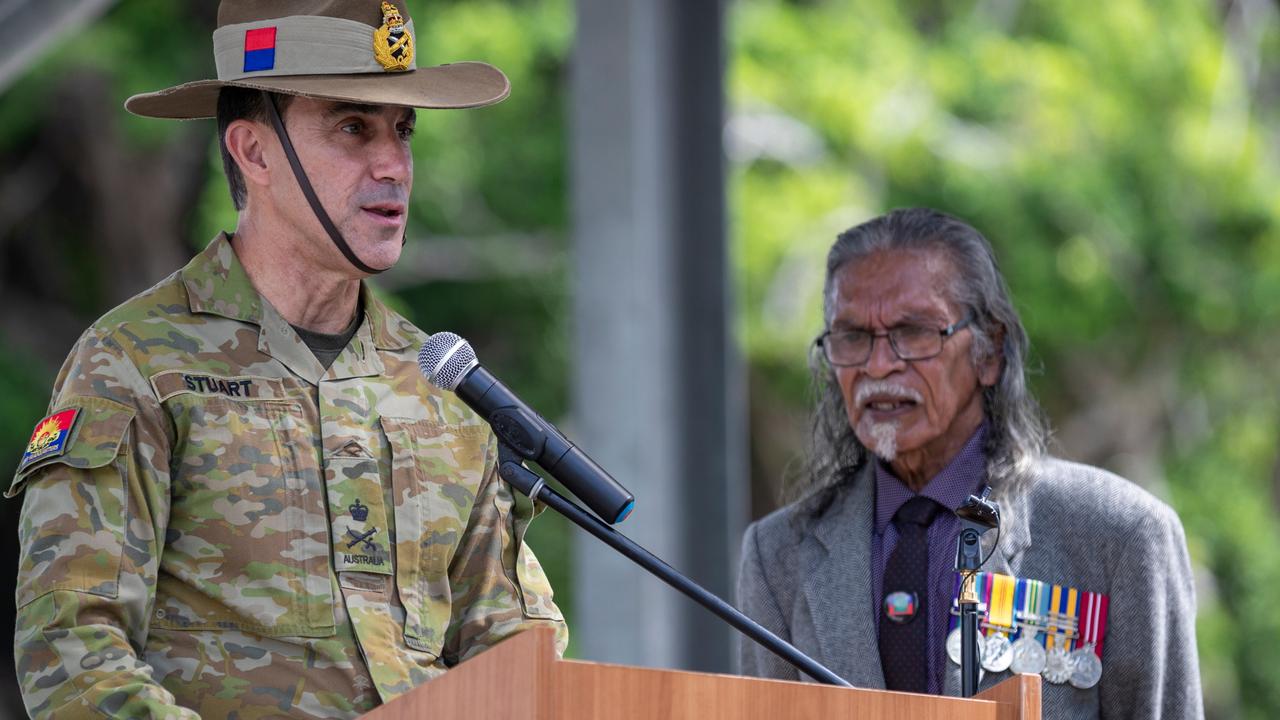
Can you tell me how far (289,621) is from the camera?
2.35 metres

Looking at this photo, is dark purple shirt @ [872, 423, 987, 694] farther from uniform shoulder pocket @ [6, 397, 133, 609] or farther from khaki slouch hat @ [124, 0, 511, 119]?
uniform shoulder pocket @ [6, 397, 133, 609]

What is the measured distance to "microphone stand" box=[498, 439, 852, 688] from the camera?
2180mm

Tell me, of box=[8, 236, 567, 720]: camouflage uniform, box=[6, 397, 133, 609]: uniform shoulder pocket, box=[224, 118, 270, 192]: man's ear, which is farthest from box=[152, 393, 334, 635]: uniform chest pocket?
box=[224, 118, 270, 192]: man's ear

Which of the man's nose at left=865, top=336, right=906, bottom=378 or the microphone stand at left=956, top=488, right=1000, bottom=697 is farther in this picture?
the man's nose at left=865, top=336, right=906, bottom=378

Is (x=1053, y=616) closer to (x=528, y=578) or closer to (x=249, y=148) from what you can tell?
(x=528, y=578)

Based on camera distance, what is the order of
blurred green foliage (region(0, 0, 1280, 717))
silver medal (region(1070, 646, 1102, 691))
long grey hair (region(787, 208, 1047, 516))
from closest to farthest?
silver medal (region(1070, 646, 1102, 691)) < long grey hair (region(787, 208, 1047, 516)) < blurred green foliage (region(0, 0, 1280, 717))

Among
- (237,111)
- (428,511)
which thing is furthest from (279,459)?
(237,111)

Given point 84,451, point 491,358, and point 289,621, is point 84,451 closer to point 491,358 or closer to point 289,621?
point 289,621

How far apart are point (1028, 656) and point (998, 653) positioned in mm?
48

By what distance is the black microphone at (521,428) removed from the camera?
7.10ft

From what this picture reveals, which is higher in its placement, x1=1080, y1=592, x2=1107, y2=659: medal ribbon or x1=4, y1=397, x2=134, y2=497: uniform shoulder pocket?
x1=4, y1=397, x2=134, y2=497: uniform shoulder pocket

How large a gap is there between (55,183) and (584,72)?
839cm

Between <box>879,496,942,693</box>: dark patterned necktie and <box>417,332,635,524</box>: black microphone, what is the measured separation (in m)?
1.11

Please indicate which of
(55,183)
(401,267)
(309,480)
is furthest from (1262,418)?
(309,480)
